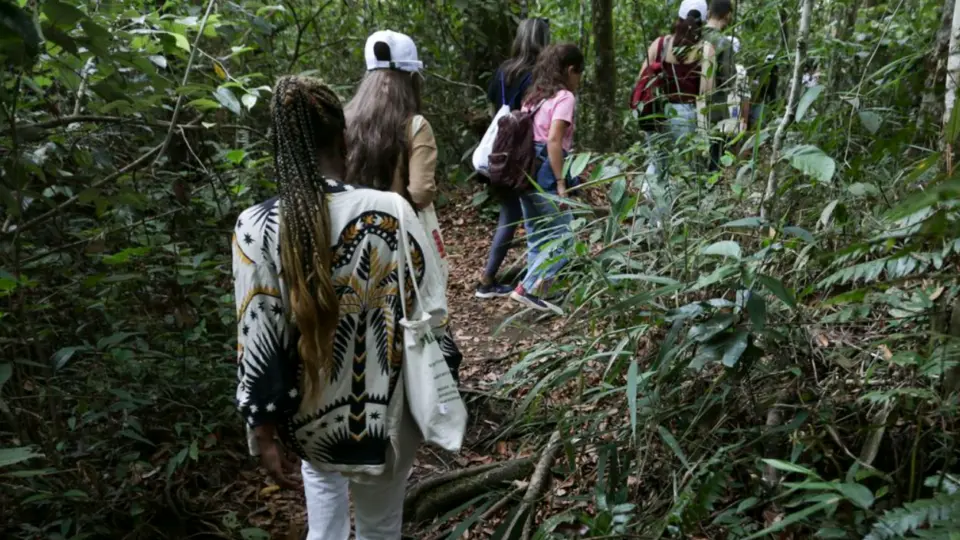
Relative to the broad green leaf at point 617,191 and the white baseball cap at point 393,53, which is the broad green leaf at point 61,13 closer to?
the white baseball cap at point 393,53

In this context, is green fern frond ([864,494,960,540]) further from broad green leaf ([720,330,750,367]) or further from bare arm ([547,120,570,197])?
bare arm ([547,120,570,197])

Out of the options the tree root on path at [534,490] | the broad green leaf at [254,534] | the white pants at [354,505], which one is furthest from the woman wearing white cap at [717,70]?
the broad green leaf at [254,534]

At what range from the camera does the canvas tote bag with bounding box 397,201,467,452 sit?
2.27 m

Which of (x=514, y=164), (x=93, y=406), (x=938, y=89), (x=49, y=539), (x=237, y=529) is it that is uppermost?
(x=938, y=89)

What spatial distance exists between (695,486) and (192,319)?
2.70m

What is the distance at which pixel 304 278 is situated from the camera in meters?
2.15

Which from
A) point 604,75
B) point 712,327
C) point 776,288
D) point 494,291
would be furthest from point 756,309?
point 604,75

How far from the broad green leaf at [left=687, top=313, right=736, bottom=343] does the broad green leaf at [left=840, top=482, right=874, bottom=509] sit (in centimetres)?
59

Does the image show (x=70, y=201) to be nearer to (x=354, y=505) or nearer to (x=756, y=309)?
(x=354, y=505)

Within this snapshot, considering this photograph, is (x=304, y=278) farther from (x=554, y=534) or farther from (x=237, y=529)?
(x=237, y=529)

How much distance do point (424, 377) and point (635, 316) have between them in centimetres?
104

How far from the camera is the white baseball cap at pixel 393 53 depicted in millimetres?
3520

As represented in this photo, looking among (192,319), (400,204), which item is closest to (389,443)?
(400,204)

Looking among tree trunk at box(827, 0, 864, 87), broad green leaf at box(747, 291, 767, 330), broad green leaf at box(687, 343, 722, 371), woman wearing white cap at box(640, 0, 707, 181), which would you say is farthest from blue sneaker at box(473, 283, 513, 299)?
broad green leaf at box(747, 291, 767, 330)
